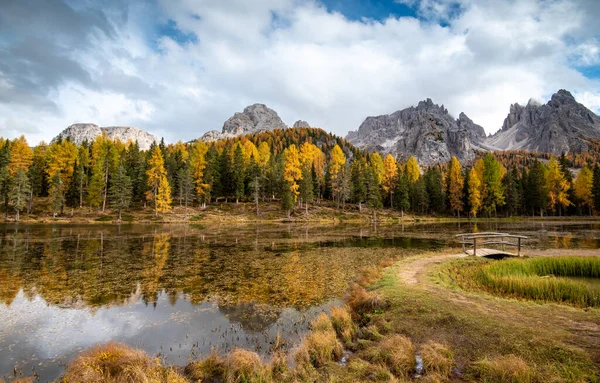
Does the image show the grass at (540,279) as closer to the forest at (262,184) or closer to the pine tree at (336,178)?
the forest at (262,184)

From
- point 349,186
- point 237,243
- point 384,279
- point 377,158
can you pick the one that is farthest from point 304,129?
point 384,279

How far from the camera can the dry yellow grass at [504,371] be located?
6.56 meters

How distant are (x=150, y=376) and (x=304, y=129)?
185 meters

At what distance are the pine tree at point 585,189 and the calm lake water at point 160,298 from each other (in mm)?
86877

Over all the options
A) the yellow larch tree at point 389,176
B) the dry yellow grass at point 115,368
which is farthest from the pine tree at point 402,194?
the dry yellow grass at point 115,368

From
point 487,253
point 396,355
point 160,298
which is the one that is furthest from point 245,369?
point 487,253

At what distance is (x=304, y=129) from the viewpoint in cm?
18738

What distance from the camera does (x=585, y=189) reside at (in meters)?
82.8

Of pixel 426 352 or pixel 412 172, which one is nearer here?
pixel 426 352

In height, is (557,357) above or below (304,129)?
below

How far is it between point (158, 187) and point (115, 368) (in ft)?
232

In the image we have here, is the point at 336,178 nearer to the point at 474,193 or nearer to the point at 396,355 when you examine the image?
the point at 474,193

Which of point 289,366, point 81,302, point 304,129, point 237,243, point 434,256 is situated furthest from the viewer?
point 304,129

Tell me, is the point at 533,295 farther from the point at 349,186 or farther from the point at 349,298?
the point at 349,186
